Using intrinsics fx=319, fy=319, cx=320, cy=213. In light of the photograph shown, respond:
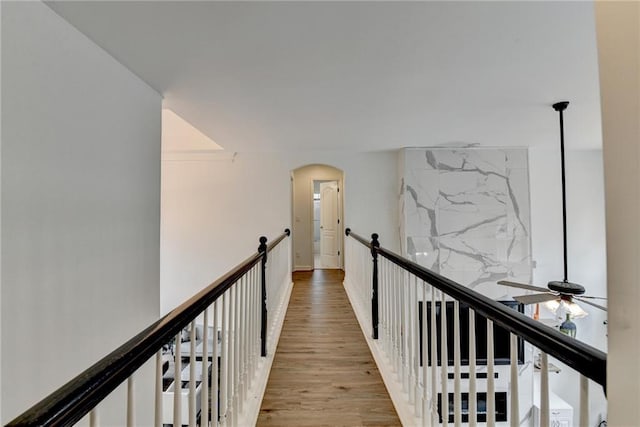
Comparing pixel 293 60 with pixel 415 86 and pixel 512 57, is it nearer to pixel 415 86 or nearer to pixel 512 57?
pixel 415 86

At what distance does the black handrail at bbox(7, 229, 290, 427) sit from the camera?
547mm

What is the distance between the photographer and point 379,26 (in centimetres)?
174

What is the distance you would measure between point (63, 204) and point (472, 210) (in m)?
5.10

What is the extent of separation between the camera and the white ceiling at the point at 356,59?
1.63m

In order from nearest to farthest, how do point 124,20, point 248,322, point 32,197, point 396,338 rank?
point 32,197 < point 124,20 < point 248,322 < point 396,338

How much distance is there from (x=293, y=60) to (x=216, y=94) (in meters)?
0.92

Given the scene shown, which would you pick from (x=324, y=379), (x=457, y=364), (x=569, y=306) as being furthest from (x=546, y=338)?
(x=569, y=306)

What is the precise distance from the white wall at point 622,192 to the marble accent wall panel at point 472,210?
456 centimetres

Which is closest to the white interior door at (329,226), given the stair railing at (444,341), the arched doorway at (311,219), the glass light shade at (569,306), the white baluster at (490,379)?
the arched doorway at (311,219)

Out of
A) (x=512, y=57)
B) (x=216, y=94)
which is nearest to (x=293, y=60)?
(x=216, y=94)

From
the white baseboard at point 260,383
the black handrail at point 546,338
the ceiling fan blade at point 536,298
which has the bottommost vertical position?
the white baseboard at point 260,383

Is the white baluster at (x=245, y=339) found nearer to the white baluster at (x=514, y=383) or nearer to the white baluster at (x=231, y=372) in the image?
the white baluster at (x=231, y=372)

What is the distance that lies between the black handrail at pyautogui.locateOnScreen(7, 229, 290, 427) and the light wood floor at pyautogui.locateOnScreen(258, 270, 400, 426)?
4.28 ft

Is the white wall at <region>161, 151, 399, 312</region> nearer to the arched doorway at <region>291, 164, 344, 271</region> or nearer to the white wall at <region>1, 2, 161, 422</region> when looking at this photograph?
the arched doorway at <region>291, 164, 344, 271</region>
